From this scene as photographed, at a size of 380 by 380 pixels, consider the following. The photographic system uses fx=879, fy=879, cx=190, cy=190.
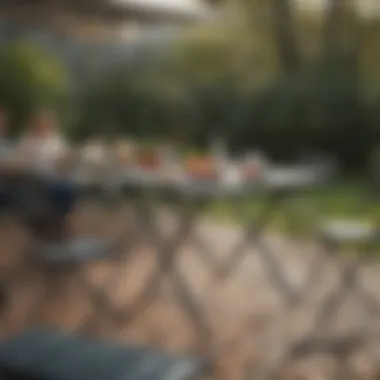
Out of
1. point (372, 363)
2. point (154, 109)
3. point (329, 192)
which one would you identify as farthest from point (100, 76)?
point (372, 363)

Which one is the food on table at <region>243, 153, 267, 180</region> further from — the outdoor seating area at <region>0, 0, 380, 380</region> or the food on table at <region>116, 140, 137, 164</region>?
the food on table at <region>116, 140, 137, 164</region>

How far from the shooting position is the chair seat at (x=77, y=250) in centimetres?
273

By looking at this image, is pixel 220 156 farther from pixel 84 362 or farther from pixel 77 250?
pixel 84 362

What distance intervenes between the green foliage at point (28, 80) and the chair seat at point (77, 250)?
1.35 ft

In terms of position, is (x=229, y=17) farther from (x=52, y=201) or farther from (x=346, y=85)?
(x=52, y=201)

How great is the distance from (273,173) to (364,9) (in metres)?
0.55

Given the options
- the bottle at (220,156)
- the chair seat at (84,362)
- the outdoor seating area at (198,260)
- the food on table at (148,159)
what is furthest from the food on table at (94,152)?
the chair seat at (84,362)

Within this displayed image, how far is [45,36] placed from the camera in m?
2.78

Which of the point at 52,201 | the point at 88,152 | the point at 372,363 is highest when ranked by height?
the point at 88,152

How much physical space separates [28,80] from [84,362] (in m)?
1.05

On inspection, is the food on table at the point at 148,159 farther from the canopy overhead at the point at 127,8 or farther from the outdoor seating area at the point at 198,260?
the canopy overhead at the point at 127,8

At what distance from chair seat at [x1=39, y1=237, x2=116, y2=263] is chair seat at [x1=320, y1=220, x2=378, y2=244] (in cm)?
72

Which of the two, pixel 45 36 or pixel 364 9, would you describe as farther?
pixel 45 36

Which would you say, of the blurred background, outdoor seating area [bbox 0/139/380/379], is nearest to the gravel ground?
outdoor seating area [bbox 0/139/380/379]
